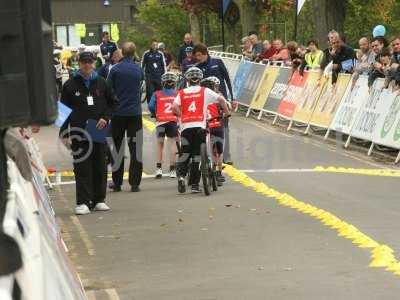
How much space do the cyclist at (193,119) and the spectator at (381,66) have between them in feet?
14.6

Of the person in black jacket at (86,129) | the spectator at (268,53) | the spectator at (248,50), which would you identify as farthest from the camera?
the spectator at (248,50)

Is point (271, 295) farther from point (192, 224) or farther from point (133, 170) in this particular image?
point (133, 170)

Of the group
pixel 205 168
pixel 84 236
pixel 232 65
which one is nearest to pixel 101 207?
pixel 205 168

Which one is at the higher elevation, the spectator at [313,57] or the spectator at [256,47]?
the spectator at [313,57]

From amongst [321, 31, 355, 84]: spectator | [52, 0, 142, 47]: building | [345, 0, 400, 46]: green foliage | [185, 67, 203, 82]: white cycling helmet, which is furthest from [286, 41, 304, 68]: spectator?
[52, 0, 142, 47]: building

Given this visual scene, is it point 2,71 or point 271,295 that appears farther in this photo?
point 271,295

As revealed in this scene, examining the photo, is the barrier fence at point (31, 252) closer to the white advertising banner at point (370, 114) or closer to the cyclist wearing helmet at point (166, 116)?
the cyclist wearing helmet at point (166, 116)

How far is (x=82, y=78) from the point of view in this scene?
456 inches

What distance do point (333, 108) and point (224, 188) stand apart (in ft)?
20.0

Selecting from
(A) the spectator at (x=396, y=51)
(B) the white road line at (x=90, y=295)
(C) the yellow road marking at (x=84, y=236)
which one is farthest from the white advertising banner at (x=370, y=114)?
(B) the white road line at (x=90, y=295)

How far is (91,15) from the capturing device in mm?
82938

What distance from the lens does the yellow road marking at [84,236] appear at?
363 inches

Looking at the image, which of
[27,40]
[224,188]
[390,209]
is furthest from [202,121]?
[27,40]

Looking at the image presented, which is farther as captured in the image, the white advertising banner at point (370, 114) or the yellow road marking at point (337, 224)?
the white advertising banner at point (370, 114)
